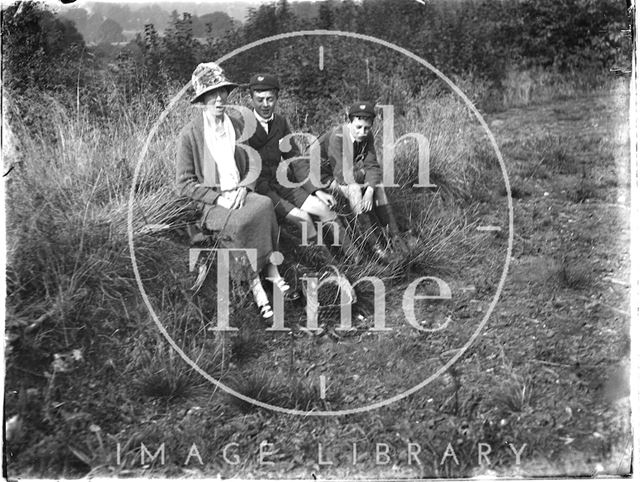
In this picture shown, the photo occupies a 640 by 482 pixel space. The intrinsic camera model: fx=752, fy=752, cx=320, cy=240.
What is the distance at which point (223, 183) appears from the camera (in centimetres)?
444

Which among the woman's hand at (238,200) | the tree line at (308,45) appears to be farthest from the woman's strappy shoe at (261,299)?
the tree line at (308,45)

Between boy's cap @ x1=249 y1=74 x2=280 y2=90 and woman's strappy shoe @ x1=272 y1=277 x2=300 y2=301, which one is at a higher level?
boy's cap @ x1=249 y1=74 x2=280 y2=90

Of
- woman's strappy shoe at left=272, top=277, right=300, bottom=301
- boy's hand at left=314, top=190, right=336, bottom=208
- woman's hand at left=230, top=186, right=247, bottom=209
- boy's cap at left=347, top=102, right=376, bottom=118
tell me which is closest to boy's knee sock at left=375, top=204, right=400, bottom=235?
boy's hand at left=314, top=190, right=336, bottom=208

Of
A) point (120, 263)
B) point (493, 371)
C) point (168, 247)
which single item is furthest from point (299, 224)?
point (493, 371)

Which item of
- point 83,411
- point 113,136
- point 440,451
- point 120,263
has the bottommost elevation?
point 440,451

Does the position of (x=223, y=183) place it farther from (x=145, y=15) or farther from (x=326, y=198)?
(x=145, y=15)

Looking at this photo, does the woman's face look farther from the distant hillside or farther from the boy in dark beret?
the boy in dark beret

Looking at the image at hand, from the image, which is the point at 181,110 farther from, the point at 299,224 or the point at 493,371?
the point at 493,371

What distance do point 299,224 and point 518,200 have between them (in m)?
1.89

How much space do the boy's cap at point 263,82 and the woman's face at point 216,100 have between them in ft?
0.58

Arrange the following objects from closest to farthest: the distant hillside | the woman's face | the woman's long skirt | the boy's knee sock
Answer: the woman's long skirt
the woman's face
the distant hillside
the boy's knee sock

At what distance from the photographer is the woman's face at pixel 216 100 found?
447 centimetres

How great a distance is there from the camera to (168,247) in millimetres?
4566

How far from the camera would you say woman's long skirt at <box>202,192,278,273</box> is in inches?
172
